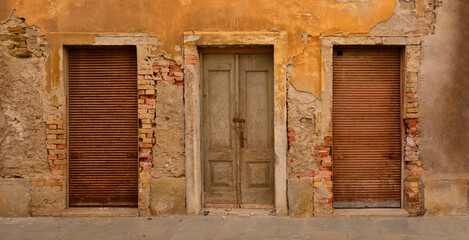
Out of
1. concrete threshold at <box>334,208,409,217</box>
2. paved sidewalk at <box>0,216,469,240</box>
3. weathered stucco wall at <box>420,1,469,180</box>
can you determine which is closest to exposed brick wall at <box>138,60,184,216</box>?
paved sidewalk at <box>0,216,469,240</box>

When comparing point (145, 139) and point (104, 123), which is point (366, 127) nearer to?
point (145, 139)

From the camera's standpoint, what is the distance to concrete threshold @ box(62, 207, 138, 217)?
538 cm

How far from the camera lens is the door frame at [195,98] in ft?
17.3

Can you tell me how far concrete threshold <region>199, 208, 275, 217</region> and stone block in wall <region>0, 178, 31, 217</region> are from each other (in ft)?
7.92

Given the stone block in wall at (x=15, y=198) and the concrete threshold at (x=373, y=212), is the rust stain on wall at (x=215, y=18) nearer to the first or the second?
A: the stone block in wall at (x=15, y=198)

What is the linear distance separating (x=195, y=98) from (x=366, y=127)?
8.01 ft

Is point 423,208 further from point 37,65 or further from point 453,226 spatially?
point 37,65

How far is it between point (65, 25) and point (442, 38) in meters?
5.15

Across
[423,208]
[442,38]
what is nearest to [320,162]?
[423,208]

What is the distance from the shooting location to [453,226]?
16.0 feet

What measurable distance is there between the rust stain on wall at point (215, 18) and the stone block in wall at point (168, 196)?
1725 millimetres

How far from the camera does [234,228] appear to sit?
4.86 meters

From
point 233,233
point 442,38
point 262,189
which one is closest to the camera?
point 233,233

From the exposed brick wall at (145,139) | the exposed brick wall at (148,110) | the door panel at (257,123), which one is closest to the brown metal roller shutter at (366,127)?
the door panel at (257,123)
